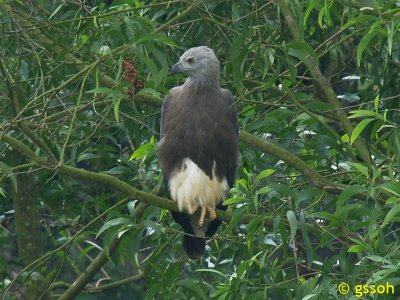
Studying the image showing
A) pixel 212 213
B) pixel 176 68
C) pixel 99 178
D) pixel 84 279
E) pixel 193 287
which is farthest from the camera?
pixel 84 279

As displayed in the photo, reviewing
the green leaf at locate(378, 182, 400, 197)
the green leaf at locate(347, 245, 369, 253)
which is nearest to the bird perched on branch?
the green leaf at locate(347, 245, 369, 253)

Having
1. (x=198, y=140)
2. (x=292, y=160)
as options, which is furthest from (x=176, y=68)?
(x=292, y=160)

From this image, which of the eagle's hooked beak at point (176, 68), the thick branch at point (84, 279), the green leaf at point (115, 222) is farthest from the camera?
the thick branch at point (84, 279)

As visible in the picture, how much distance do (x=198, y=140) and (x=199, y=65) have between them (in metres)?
0.41

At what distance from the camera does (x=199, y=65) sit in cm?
675

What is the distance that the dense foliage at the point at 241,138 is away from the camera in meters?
5.55

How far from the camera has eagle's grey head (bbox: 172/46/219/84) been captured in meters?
6.75

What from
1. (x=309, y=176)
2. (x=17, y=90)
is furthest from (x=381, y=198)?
(x=17, y=90)

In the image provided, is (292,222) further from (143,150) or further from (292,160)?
(143,150)

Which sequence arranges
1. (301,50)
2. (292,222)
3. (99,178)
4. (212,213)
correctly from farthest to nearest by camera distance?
(212,213), (301,50), (99,178), (292,222)

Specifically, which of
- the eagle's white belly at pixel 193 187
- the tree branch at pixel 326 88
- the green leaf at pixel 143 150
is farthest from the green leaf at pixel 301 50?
the eagle's white belly at pixel 193 187

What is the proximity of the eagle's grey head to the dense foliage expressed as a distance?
123mm

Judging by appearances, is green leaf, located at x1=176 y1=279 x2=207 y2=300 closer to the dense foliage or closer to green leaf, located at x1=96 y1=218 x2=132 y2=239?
the dense foliage

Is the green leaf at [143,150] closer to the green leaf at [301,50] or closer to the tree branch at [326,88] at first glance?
the tree branch at [326,88]
